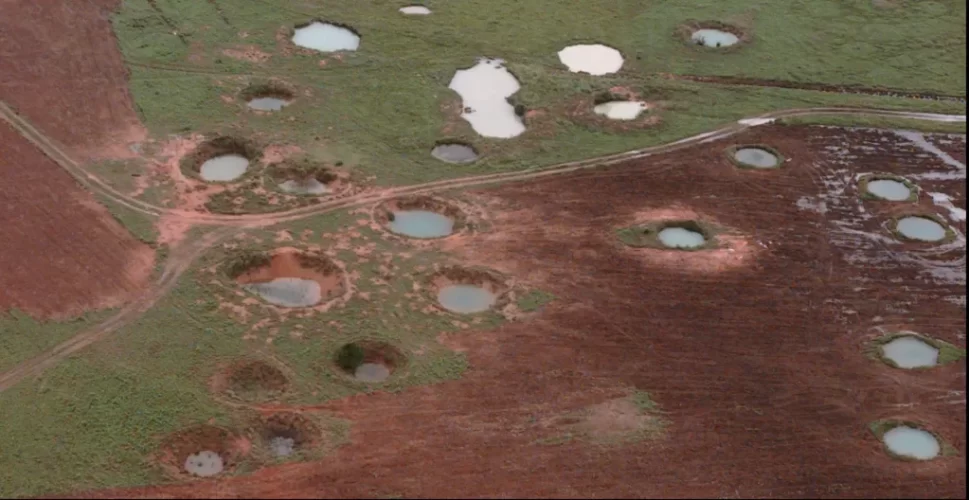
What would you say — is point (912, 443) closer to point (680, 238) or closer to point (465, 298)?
point (680, 238)

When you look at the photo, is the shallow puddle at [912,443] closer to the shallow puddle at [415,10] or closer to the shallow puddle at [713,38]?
the shallow puddle at [713,38]

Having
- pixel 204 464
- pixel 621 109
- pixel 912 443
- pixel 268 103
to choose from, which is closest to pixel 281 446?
pixel 204 464

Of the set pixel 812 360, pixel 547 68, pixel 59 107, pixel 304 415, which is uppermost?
pixel 547 68

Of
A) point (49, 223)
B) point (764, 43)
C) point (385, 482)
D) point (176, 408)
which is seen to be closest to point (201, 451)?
point (176, 408)

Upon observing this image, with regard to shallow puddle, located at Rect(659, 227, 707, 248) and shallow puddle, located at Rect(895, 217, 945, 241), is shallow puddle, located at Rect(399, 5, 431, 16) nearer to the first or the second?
shallow puddle, located at Rect(659, 227, 707, 248)

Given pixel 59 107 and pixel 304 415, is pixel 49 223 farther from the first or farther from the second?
pixel 304 415

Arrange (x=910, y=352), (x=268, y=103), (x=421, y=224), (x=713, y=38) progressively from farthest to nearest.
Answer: (x=713, y=38) < (x=268, y=103) < (x=421, y=224) < (x=910, y=352)
